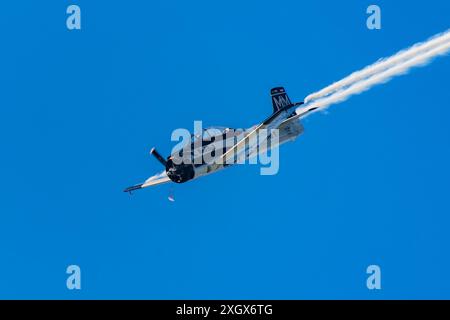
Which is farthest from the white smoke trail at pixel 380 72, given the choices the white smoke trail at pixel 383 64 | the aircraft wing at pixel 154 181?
the aircraft wing at pixel 154 181

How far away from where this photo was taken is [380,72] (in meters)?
49.1

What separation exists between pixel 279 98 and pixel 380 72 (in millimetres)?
11413

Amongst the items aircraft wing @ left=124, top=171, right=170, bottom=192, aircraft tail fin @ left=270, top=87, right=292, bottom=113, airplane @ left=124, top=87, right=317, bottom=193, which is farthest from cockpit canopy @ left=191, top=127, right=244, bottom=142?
aircraft tail fin @ left=270, top=87, right=292, bottom=113

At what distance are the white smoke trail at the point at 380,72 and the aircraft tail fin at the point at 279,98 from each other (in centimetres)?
400

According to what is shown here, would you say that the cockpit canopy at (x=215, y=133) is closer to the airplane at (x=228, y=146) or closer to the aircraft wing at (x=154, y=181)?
the airplane at (x=228, y=146)

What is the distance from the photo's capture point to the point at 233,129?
2100 inches

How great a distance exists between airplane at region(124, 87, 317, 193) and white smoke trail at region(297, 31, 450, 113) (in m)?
1.56

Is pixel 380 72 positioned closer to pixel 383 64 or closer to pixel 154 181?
pixel 383 64

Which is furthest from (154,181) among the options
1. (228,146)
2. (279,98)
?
(279,98)

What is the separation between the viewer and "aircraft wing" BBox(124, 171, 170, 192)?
55134 millimetres
